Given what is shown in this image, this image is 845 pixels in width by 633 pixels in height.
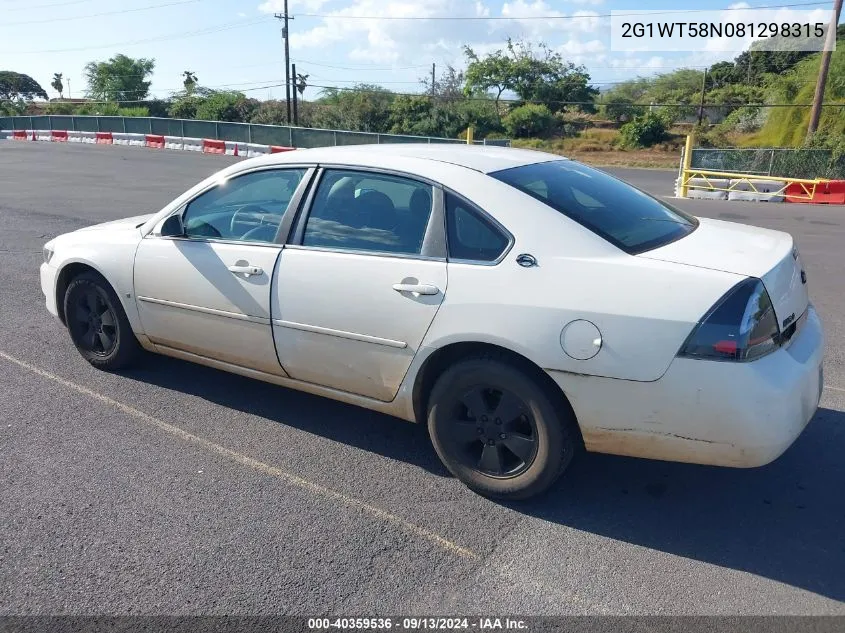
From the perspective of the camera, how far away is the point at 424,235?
11.4 ft

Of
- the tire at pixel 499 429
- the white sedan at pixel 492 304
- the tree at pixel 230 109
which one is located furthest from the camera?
the tree at pixel 230 109

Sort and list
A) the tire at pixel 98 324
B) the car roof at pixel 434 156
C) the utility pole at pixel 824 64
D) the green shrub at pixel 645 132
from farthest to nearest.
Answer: the green shrub at pixel 645 132 → the utility pole at pixel 824 64 → the tire at pixel 98 324 → the car roof at pixel 434 156

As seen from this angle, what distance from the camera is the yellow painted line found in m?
3.08

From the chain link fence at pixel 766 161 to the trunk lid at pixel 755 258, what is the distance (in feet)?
73.9

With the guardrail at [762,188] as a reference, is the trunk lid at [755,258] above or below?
above

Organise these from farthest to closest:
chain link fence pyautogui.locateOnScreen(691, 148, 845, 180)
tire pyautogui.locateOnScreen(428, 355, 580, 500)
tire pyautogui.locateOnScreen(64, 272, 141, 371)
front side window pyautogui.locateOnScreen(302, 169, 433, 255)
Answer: chain link fence pyautogui.locateOnScreen(691, 148, 845, 180) < tire pyautogui.locateOnScreen(64, 272, 141, 371) < front side window pyautogui.locateOnScreen(302, 169, 433, 255) < tire pyautogui.locateOnScreen(428, 355, 580, 500)

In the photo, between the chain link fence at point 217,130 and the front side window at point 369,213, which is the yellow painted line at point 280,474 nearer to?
the front side window at point 369,213

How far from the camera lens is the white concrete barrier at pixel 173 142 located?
3328 centimetres

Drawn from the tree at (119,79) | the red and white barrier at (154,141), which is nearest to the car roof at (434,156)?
the red and white barrier at (154,141)

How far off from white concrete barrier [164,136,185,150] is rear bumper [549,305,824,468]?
33.5 metres

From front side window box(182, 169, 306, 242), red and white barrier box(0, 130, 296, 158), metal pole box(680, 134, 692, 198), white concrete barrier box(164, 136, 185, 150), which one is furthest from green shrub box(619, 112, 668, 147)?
front side window box(182, 169, 306, 242)

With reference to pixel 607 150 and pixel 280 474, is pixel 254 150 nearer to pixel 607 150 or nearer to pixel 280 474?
pixel 607 150

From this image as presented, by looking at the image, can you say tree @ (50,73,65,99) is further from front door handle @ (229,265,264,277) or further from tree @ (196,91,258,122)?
front door handle @ (229,265,264,277)

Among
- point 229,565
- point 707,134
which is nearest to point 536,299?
point 229,565
